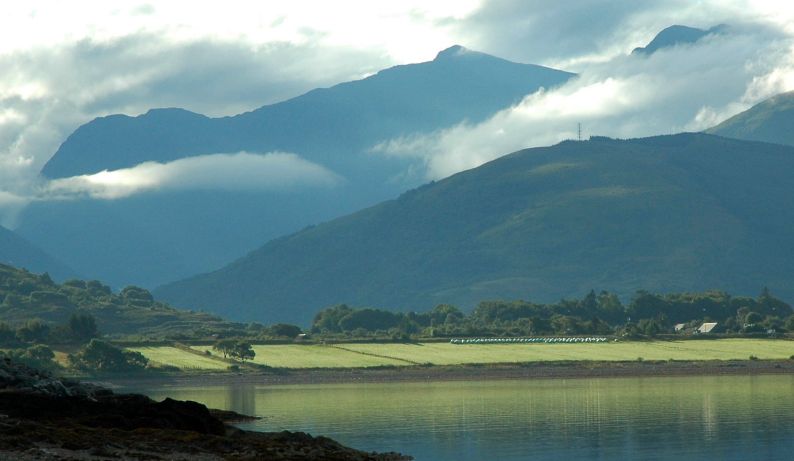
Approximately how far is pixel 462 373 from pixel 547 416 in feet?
254

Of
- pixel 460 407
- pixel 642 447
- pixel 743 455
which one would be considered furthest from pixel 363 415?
pixel 743 455

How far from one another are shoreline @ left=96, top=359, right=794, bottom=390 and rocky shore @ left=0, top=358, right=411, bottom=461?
3619 inches

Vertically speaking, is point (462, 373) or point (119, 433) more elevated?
point (462, 373)

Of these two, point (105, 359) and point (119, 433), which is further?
point (105, 359)

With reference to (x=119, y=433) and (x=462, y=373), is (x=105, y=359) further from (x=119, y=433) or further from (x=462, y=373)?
(x=119, y=433)

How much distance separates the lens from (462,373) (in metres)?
190

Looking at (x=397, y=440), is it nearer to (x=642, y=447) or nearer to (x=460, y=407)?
(x=642, y=447)

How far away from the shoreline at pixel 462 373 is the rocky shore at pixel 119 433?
91934mm

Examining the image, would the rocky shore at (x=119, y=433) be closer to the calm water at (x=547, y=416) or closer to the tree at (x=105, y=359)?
the calm water at (x=547, y=416)

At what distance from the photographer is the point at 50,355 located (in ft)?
647

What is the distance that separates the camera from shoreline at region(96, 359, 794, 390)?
181m

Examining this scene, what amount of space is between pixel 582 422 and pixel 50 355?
11167 cm

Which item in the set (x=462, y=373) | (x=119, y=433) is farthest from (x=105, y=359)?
(x=119, y=433)

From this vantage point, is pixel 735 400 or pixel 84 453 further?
pixel 735 400
